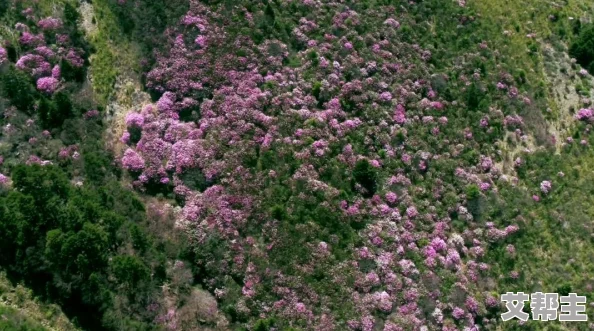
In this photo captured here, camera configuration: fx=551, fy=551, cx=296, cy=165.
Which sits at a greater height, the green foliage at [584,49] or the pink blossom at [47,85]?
the green foliage at [584,49]

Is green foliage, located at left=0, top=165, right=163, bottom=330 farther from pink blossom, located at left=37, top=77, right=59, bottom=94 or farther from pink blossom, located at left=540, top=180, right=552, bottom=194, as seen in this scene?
pink blossom, located at left=540, top=180, right=552, bottom=194

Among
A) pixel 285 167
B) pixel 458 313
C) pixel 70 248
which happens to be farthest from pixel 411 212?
pixel 70 248

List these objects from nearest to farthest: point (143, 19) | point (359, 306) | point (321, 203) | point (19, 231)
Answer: point (19, 231)
point (359, 306)
point (321, 203)
point (143, 19)

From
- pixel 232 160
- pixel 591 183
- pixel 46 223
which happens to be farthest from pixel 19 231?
pixel 591 183

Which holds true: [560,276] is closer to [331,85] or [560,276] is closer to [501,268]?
[501,268]

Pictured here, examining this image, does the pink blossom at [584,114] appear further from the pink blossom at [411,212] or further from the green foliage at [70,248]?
the green foliage at [70,248]

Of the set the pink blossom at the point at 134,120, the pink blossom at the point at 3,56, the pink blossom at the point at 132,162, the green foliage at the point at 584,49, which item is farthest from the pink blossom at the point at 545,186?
the pink blossom at the point at 3,56

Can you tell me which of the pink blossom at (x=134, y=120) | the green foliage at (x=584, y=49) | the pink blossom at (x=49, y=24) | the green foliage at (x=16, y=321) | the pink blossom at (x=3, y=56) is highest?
the green foliage at (x=584, y=49)

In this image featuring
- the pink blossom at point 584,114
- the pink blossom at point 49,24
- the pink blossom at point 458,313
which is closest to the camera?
the pink blossom at point 458,313
